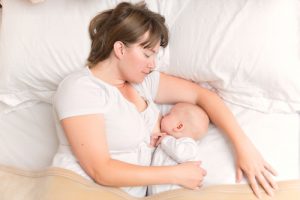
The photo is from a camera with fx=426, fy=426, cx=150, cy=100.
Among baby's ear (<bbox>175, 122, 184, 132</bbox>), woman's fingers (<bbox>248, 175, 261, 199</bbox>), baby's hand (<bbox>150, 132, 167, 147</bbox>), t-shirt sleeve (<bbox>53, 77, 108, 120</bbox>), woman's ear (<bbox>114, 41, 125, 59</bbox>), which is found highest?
woman's ear (<bbox>114, 41, 125, 59</bbox>)

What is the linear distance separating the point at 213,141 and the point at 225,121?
70mm

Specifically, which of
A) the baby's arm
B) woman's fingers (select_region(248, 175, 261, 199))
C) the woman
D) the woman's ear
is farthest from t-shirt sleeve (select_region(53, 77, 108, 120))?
woman's fingers (select_region(248, 175, 261, 199))

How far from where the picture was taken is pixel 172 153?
1.21m

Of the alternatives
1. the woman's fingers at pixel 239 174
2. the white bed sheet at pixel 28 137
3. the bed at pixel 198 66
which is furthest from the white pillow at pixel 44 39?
the woman's fingers at pixel 239 174

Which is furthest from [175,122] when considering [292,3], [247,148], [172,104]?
[292,3]

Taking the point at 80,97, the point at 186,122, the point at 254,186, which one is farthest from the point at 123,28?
the point at 254,186

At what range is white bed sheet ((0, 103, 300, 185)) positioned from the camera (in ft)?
3.88

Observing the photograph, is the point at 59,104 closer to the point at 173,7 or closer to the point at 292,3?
the point at 173,7

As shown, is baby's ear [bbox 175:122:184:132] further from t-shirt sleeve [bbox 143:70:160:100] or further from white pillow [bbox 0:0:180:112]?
white pillow [bbox 0:0:180:112]

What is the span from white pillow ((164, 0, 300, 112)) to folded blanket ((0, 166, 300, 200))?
29cm

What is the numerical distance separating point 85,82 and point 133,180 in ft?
0.97

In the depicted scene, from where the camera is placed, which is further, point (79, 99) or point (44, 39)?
point (44, 39)

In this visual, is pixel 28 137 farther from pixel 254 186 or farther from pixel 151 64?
pixel 254 186

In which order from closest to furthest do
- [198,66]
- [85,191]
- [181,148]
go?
[85,191], [181,148], [198,66]
